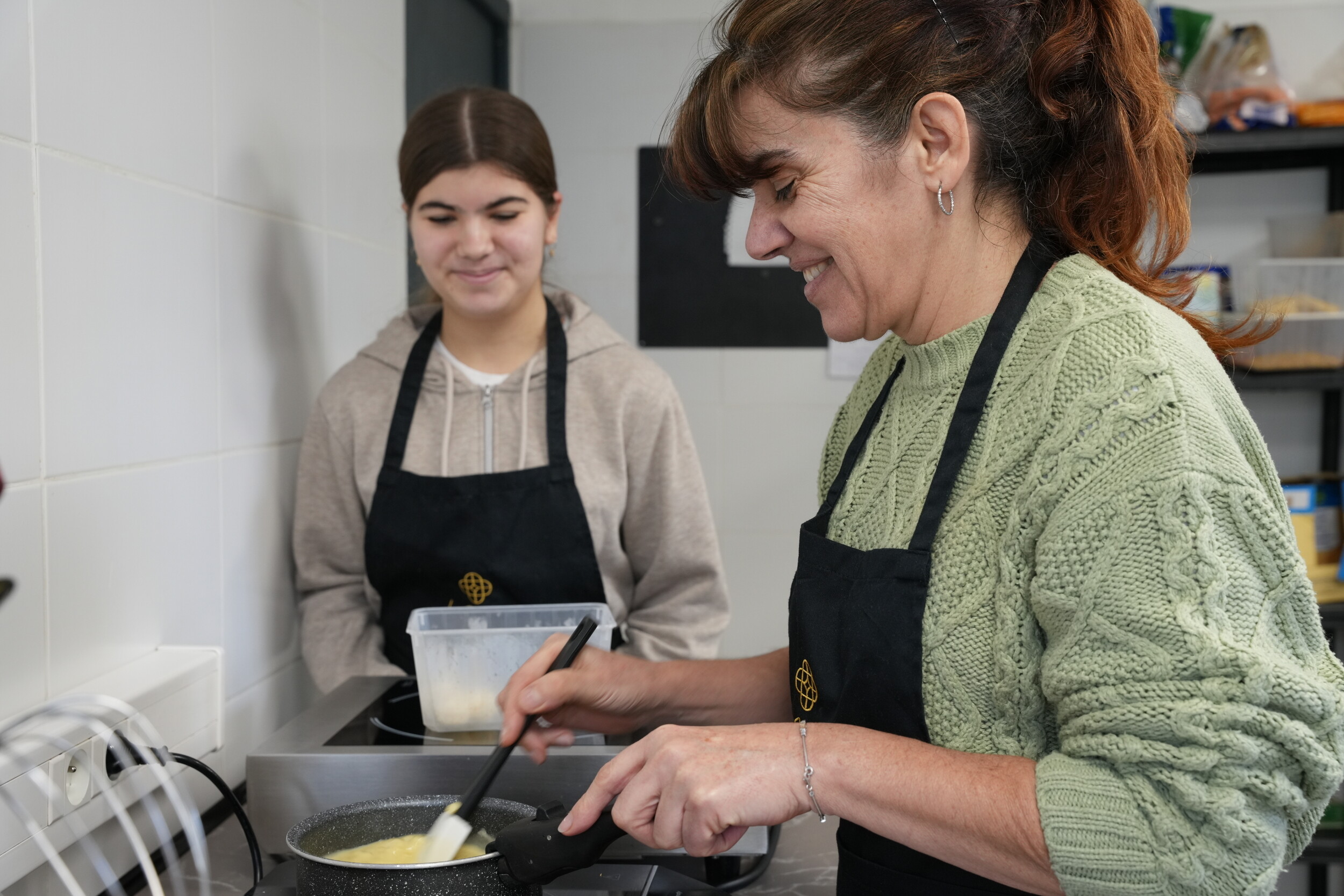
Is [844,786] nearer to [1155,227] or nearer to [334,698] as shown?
[1155,227]

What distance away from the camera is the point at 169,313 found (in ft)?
4.19

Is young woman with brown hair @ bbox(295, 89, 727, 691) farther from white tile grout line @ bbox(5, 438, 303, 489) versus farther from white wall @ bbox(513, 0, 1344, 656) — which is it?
white wall @ bbox(513, 0, 1344, 656)

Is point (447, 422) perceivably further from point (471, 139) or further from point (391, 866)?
point (391, 866)

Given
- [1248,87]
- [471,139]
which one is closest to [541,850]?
[471,139]

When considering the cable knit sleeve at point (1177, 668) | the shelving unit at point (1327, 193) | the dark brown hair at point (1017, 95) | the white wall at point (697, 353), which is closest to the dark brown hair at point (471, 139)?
the dark brown hair at point (1017, 95)

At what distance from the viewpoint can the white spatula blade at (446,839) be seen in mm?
881

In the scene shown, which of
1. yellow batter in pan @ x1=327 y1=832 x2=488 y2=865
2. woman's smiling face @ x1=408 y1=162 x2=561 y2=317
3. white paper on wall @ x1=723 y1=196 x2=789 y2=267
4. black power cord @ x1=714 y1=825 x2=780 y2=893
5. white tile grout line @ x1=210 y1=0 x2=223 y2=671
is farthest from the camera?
white paper on wall @ x1=723 y1=196 x2=789 y2=267

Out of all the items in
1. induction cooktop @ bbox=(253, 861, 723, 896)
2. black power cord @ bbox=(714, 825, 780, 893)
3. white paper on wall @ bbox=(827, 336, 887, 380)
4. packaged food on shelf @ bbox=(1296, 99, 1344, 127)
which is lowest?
black power cord @ bbox=(714, 825, 780, 893)

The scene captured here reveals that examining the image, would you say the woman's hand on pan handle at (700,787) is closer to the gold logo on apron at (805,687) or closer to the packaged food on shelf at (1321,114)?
the gold logo on apron at (805,687)

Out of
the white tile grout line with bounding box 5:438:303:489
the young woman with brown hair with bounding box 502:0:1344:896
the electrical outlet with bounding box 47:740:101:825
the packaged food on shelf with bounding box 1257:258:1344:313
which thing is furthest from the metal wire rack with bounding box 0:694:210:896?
the packaged food on shelf with bounding box 1257:258:1344:313

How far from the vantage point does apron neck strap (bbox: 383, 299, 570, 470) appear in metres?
1.57

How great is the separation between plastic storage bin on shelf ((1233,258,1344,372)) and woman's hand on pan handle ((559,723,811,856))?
2127 millimetres

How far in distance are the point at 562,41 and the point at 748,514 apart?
1287mm

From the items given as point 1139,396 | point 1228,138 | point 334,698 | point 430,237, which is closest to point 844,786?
point 1139,396
